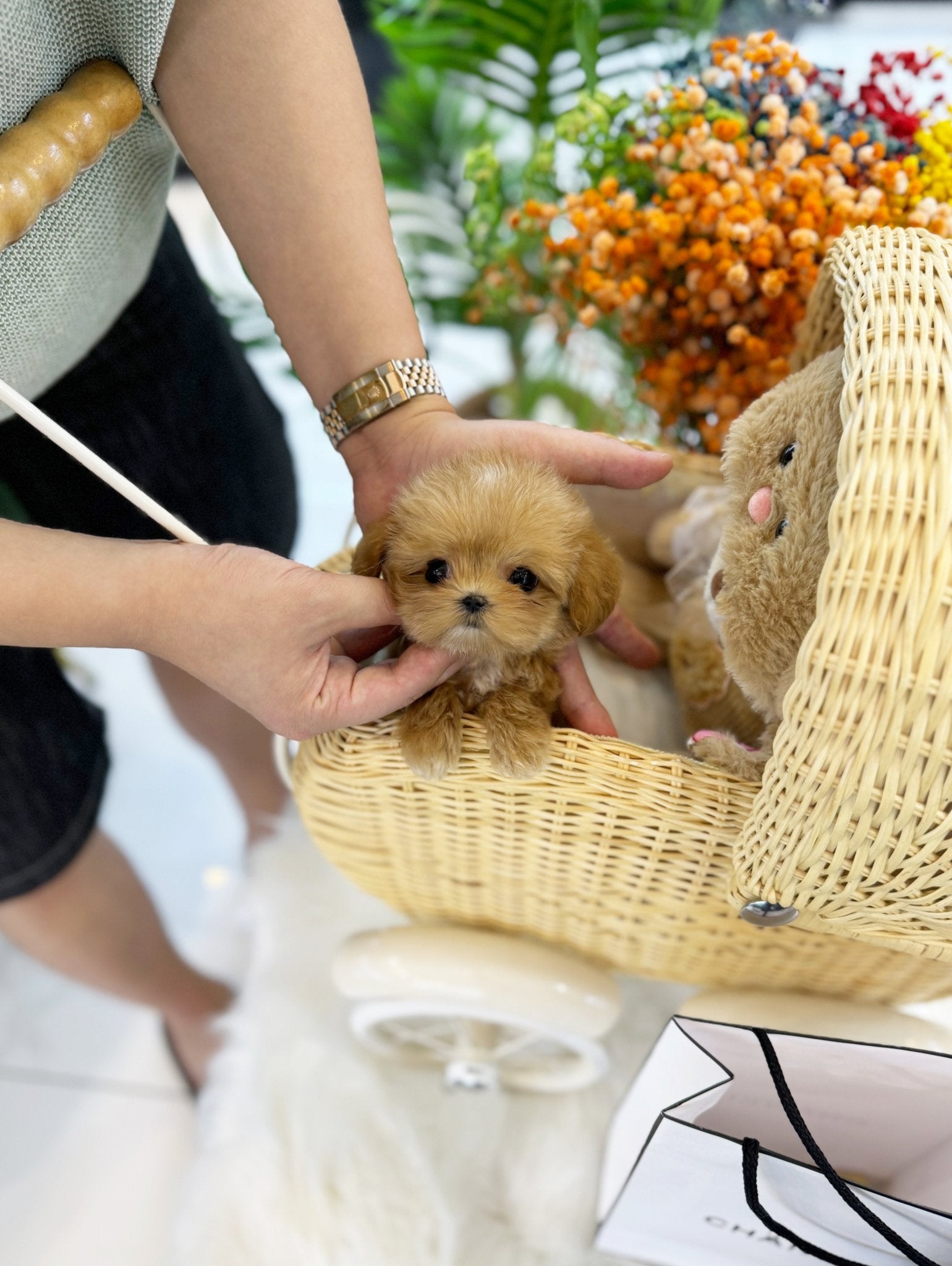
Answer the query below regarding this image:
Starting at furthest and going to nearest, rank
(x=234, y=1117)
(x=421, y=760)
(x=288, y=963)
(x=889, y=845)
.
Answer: (x=288, y=963) → (x=234, y=1117) → (x=421, y=760) → (x=889, y=845)

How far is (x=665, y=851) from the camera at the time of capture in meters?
0.65

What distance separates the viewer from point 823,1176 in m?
0.62

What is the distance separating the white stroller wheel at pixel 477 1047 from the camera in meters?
0.89

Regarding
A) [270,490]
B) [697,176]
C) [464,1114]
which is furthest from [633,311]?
[464,1114]

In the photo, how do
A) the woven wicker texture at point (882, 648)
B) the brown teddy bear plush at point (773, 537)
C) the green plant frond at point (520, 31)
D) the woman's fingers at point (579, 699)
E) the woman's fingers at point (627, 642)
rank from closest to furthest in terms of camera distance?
1. the woven wicker texture at point (882, 648)
2. the brown teddy bear plush at point (773, 537)
3. the woman's fingers at point (579, 699)
4. the woman's fingers at point (627, 642)
5. the green plant frond at point (520, 31)

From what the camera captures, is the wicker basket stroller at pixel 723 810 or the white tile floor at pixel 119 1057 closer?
the wicker basket stroller at pixel 723 810

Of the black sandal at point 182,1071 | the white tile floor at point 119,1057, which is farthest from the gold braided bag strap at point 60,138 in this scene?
the black sandal at point 182,1071

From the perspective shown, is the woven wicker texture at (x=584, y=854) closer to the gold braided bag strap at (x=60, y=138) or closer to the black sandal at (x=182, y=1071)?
the gold braided bag strap at (x=60, y=138)

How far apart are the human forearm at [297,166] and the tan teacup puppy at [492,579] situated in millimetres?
179

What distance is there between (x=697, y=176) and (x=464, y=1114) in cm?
112

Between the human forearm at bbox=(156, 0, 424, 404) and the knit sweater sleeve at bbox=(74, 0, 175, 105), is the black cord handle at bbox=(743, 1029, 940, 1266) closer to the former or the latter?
the human forearm at bbox=(156, 0, 424, 404)

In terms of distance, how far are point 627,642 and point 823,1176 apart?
448mm

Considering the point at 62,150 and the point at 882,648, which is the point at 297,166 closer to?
the point at 62,150

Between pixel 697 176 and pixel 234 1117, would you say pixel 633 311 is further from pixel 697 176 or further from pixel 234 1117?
pixel 234 1117
